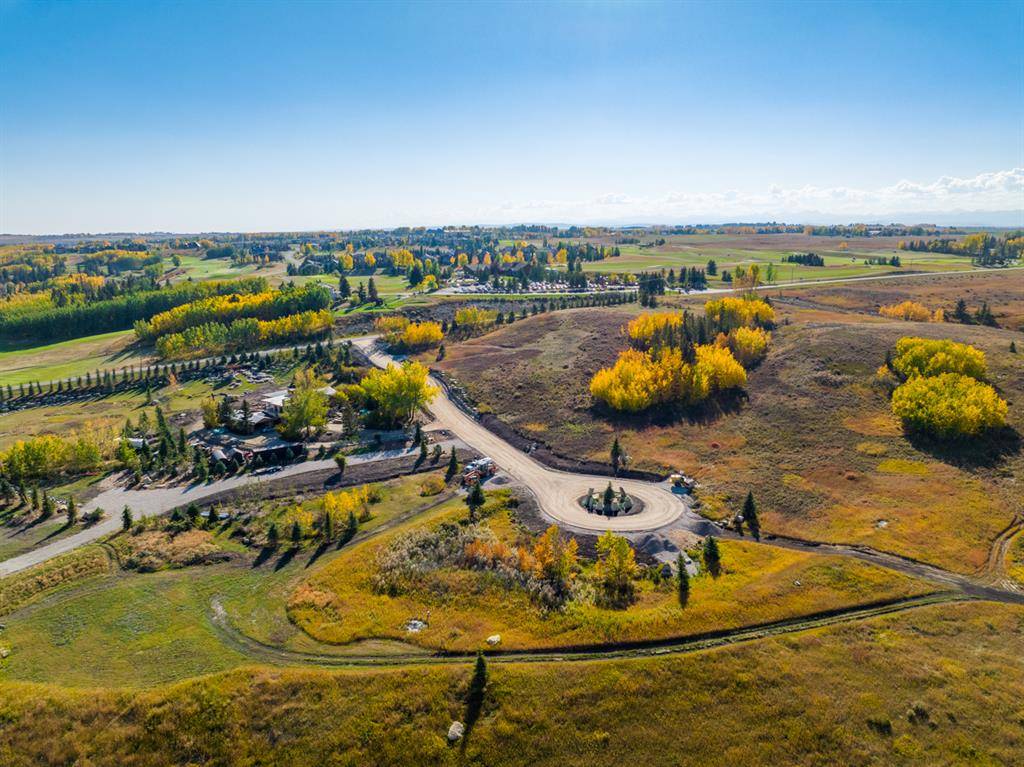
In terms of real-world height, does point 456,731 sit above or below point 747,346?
below

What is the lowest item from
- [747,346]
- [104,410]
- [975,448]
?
[975,448]

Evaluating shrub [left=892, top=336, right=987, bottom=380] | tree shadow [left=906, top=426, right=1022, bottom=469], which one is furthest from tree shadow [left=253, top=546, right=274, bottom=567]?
shrub [left=892, top=336, right=987, bottom=380]

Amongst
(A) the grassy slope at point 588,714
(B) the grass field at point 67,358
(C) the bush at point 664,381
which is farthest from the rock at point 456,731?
(B) the grass field at point 67,358

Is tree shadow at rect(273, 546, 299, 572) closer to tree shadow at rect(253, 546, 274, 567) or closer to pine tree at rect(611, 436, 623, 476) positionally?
tree shadow at rect(253, 546, 274, 567)

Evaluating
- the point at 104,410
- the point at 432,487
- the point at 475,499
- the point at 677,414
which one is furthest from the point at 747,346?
the point at 104,410

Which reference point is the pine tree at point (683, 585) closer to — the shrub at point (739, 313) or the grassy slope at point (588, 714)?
the grassy slope at point (588, 714)

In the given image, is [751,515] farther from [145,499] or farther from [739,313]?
[739,313]
